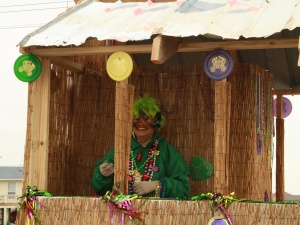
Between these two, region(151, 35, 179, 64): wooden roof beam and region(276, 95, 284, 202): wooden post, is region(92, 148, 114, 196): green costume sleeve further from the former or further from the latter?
region(276, 95, 284, 202): wooden post

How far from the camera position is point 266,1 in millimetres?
8914

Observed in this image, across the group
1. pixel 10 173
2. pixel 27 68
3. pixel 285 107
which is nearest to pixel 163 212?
pixel 27 68

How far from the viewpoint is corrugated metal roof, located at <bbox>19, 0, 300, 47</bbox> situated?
27.2 feet

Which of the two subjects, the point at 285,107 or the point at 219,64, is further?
the point at 285,107

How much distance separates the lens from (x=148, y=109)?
9.73 metres

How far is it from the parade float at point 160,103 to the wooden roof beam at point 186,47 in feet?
0.03

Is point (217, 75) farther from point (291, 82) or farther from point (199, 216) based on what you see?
point (291, 82)

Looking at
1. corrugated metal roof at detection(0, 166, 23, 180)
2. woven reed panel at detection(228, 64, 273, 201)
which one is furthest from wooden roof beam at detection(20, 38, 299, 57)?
corrugated metal roof at detection(0, 166, 23, 180)

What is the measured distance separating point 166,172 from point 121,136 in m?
1.15

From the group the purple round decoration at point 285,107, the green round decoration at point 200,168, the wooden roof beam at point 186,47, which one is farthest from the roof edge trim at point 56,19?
the purple round decoration at point 285,107

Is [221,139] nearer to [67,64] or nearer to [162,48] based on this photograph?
[162,48]

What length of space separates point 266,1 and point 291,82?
10.7 ft

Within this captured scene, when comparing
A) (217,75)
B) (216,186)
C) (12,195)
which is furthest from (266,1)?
(12,195)

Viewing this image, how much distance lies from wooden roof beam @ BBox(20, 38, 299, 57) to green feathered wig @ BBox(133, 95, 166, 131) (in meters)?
1.11
